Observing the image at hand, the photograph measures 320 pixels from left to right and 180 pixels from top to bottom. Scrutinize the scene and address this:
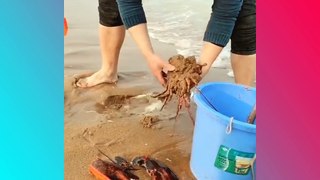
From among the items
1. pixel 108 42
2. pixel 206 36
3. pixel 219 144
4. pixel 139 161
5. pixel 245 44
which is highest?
pixel 206 36

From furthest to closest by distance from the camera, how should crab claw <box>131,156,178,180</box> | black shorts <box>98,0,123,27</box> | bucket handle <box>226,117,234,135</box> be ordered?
black shorts <box>98,0,123,27</box> < crab claw <box>131,156,178,180</box> < bucket handle <box>226,117,234,135</box>

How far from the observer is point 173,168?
2.42 metres

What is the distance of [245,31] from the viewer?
9.87 ft

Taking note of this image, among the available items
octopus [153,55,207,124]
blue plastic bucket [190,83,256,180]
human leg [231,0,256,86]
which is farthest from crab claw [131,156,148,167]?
human leg [231,0,256,86]

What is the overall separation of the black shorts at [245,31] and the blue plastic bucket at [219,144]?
2.18ft

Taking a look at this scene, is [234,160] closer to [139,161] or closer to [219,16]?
[139,161]

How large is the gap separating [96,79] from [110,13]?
479 mm

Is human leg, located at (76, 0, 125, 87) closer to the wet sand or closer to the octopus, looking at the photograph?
the wet sand

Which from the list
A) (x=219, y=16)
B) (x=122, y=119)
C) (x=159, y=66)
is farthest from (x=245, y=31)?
(x=122, y=119)

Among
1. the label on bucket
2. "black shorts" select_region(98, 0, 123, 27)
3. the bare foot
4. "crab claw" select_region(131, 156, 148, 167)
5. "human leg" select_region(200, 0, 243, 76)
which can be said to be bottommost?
the bare foot

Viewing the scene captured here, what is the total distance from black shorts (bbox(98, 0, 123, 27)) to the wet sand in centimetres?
43

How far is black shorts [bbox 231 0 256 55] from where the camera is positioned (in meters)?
2.94
